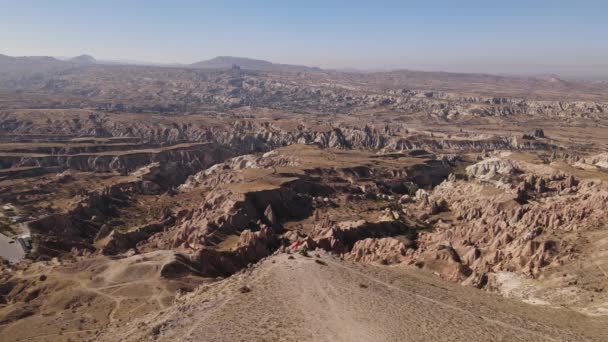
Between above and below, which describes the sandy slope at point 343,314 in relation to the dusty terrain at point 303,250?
above

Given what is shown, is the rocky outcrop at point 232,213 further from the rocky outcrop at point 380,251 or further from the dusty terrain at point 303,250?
the rocky outcrop at point 380,251

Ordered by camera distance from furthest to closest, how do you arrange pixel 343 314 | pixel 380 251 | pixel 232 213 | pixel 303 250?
pixel 232 213, pixel 380 251, pixel 303 250, pixel 343 314

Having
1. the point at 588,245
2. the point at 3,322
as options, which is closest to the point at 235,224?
the point at 3,322

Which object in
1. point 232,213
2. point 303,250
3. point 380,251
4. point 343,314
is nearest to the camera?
point 343,314

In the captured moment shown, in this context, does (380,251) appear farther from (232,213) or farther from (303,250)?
(232,213)

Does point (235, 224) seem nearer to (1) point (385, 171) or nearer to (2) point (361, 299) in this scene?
(2) point (361, 299)

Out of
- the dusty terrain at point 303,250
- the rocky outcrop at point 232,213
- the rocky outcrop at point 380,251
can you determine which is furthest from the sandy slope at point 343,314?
the rocky outcrop at point 232,213

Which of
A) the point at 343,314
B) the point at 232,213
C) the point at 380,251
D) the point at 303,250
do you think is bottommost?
the point at 232,213

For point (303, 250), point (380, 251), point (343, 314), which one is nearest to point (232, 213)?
point (380, 251)

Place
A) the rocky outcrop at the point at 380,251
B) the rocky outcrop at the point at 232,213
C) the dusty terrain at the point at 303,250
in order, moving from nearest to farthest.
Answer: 1. the dusty terrain at the point at 303,250
2. the rocky outcrop at the point at 380,251
3. the rocky outcrop at the point at 232,213
